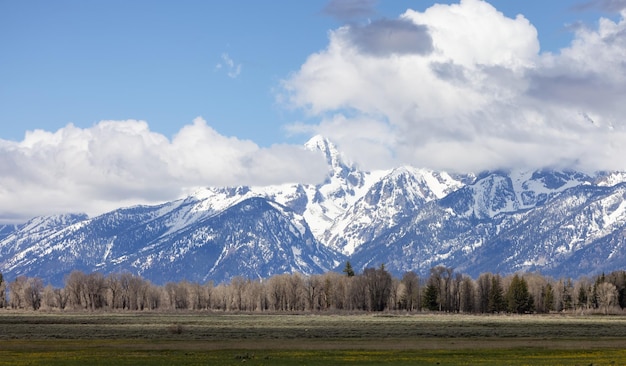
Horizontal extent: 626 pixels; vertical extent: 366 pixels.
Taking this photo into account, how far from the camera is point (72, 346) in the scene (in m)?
107

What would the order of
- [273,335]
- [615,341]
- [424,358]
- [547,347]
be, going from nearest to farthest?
[424,358] → [547,347] → [615,341] → [273,335]

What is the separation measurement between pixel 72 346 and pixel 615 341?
65.7m

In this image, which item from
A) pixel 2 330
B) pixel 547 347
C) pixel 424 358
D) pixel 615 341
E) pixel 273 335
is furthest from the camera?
pixel 2 330

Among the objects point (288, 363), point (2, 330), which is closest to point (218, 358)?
point (288, 363)

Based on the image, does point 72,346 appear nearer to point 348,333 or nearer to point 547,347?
point 348,333

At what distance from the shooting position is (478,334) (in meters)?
131

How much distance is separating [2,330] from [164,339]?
34978 mm

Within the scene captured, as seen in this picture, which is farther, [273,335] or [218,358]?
[273,335]

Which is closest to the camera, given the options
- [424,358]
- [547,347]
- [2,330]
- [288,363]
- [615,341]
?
[288,363]

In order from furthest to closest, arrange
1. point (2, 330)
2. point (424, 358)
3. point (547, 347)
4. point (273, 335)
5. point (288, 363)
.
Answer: point (2, 330) → point (273, 335) → point (547, 347) → point (424, 358) → point (288, 363)

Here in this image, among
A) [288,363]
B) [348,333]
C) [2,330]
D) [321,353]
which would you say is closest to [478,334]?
[348,333]

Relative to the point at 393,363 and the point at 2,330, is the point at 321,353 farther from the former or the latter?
the point at 2,330

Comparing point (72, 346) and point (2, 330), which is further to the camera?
point (2, 330)

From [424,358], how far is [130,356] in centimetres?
2857
